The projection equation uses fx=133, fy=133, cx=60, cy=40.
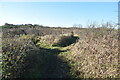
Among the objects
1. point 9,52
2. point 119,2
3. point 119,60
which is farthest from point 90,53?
point 9,52

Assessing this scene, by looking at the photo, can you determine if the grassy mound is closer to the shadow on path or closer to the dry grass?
the dry grass

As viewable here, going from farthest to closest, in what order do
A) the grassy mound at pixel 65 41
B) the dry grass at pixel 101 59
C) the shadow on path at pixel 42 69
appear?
the grassy mound at pixel 65 41 → the shadow on path at pixel 42 69 → the dry grass at pixel 101 59

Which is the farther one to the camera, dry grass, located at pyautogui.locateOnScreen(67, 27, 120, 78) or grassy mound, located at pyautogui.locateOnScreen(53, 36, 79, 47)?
grassy mound, located at pyautogui.locateOnScreen(53, 36, 79, 47)

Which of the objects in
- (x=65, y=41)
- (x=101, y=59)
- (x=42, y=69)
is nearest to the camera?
(x=101, y=59)

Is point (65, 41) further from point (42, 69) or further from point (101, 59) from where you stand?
point (101, 59)

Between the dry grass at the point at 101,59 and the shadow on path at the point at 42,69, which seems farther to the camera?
the shadow on path at the point at 42,69

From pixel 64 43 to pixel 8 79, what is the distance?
36.7 feet

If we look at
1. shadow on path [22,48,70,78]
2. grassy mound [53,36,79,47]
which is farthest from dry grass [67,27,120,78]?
grassy mound [53,36,79,47]

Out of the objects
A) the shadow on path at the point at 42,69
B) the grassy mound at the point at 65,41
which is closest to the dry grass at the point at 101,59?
the shadow on path at the point at 42,69

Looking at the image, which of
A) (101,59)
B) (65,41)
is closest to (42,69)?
(101,59)

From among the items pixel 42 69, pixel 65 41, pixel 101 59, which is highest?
pixel 65 41

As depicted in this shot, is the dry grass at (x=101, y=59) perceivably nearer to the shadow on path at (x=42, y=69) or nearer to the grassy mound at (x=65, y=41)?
the shadow on path at (x=42, y=69)

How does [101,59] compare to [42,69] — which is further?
[42,69]

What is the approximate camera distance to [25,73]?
21.8 ft
